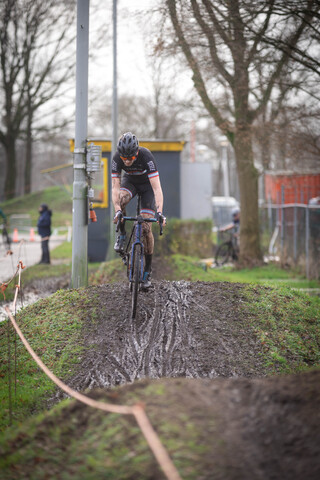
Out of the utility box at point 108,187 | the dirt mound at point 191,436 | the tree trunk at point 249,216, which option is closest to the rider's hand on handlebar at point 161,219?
the dirt mound at point 191,436

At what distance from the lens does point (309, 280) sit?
1404cm

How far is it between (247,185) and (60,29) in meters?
21.7

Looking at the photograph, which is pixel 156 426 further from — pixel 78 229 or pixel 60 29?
pixel 60 29

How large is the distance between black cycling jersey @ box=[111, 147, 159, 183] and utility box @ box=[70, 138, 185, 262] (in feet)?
38.1

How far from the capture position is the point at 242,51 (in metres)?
13.1

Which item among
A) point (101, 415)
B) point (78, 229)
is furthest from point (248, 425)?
point (78, 229)

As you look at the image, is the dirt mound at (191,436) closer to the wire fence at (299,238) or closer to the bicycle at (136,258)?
the bicycle at (136,258)

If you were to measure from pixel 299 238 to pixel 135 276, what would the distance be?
10425 millimetres

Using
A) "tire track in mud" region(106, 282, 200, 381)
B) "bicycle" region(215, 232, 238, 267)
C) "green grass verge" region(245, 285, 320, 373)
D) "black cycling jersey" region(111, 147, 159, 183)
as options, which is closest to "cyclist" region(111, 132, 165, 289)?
"black cycling jersey" region(111, 147, 159, 183)

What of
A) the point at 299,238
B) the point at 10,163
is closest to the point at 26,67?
the point at 10,163

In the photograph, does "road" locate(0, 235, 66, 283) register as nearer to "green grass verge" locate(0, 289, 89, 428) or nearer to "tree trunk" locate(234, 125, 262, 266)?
"green grass verge" locate(0, 289, 89, 428)

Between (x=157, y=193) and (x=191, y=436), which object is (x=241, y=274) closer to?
(x=157, y=193)

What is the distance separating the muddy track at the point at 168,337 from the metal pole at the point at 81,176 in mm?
1601

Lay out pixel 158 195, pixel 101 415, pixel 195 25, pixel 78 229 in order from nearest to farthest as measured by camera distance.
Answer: pixel 101 415
pixel 158 195
pixel 78 229
pixel 195 25
